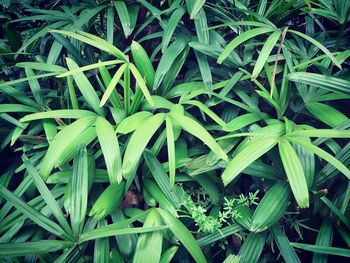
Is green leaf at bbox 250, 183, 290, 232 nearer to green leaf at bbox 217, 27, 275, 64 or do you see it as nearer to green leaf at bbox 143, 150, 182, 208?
green leaf at bbox 143, 150, 182, 208

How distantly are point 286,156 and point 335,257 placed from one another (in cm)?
46

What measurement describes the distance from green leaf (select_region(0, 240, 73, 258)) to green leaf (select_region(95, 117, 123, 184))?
8.2 inches

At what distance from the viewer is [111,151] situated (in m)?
0.72

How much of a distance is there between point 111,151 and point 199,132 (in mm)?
219

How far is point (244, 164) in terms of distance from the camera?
0.69 m

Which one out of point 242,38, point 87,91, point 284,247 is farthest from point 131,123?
point 284,247

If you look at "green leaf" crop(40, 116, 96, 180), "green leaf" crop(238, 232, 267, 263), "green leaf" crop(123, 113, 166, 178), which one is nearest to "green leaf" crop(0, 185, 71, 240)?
"green leaf" crop(40, 116, 96, 180)

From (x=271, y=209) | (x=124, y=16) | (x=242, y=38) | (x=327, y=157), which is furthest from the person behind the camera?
(x=124, y=16)

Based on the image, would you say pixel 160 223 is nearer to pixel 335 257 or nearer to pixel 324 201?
pixel 324 201

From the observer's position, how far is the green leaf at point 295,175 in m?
0.65

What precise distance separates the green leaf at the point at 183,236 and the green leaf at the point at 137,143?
159 mm

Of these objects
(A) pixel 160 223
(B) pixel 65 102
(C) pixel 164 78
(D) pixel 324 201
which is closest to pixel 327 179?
(D) pixel 324 201

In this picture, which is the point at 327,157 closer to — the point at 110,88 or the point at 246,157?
the point at 246,157

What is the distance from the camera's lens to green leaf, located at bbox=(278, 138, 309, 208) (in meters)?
0.65
